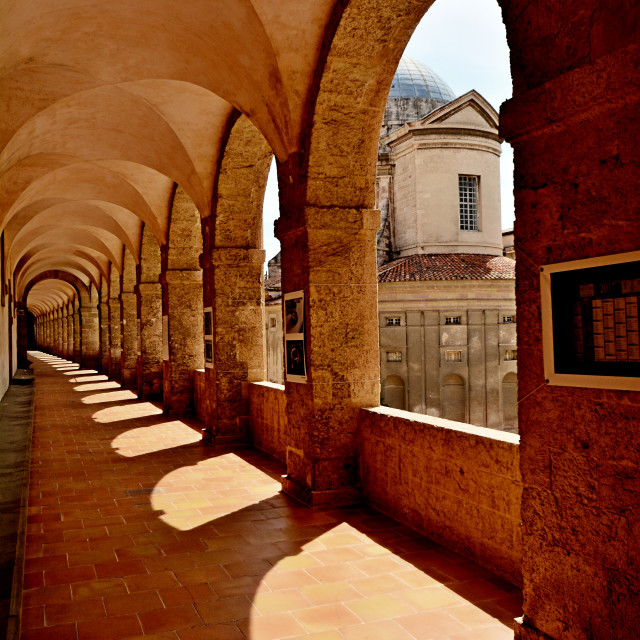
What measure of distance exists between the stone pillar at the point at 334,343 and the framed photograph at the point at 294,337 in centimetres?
9

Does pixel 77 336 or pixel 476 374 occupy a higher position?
pixel 77 336

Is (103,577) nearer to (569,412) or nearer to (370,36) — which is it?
(569,412)

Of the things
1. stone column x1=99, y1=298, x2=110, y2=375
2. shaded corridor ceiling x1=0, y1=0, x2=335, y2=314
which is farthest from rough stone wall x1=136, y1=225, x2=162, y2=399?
stone column x1=99, y1=298, x2=110, y2=375

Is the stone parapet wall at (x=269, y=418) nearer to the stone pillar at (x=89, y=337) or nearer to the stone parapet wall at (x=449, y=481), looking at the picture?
the stone parapet wall at (x=449, y=481)

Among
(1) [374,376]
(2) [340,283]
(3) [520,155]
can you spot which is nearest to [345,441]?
(1) [374,376]

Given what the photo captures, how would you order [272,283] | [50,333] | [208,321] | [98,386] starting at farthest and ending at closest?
[50,333] → [272,283] → [98,386] → [208,321]

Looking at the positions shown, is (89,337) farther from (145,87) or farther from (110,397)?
(145,87)

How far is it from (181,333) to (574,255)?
372 inches

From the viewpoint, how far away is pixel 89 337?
2748cm

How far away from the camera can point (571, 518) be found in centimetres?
263

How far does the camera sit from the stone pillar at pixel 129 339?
1691cm

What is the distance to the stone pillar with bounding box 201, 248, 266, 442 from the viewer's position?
27.4ft

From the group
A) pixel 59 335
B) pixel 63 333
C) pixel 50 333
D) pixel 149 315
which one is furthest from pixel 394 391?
pixel 50 333

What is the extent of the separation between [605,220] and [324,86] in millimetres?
3299
